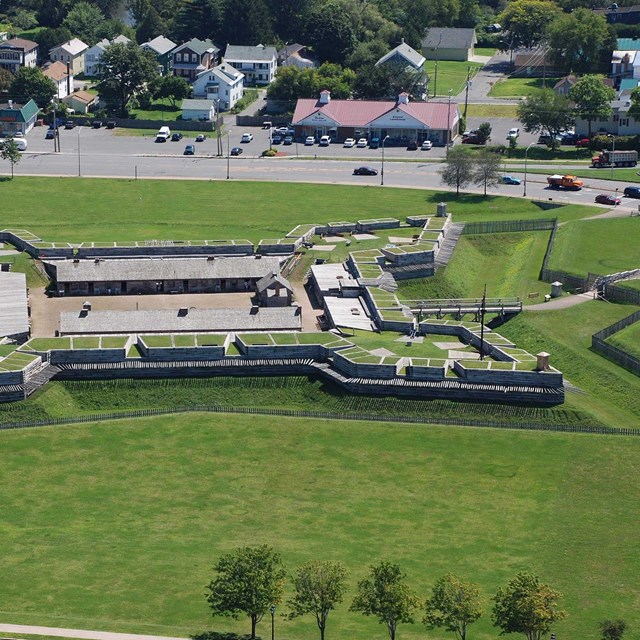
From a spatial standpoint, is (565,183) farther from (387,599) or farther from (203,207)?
(387,599)

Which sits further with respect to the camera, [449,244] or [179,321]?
[449,244]

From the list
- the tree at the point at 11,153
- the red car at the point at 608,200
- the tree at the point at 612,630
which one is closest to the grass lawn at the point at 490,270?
the red car at the point at 608,200

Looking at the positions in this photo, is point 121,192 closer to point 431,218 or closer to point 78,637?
point 431,218

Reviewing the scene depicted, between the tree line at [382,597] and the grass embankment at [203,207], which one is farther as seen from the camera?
the grass embankment at [203,207]

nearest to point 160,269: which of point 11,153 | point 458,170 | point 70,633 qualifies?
point 458,170

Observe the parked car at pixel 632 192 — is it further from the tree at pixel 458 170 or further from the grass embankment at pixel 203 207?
the tree at pixel 458 170

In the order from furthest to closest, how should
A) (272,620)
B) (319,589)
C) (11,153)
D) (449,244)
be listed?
(11,153), (449,244), (272,620), (319,589)

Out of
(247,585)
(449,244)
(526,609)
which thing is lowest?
(449,244)
